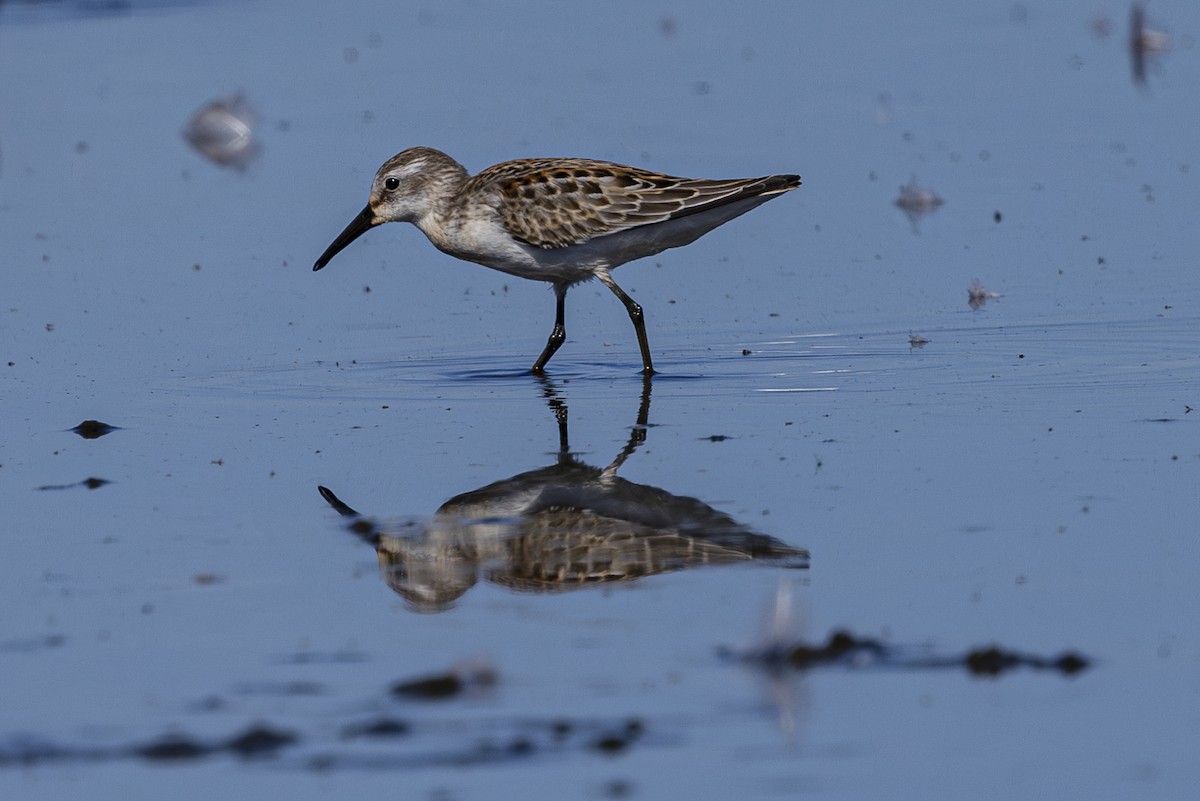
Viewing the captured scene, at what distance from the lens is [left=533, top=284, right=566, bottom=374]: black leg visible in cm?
1149

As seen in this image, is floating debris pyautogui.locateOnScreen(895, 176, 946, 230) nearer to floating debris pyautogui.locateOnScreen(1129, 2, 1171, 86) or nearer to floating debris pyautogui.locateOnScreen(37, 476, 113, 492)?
floating debris pyautogui.locateOnScreen(1129, 2, 1171, 86)

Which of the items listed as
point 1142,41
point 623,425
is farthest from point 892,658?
point 1142,41

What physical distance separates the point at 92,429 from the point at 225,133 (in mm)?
7411

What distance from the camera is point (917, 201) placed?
14531 millimetres

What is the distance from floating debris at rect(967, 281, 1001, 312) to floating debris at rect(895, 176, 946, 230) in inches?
70.0

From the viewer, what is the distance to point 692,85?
18141 mm

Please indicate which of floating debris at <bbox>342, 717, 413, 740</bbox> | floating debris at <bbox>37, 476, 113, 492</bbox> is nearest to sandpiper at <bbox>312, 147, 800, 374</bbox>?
floating debris at <bbox>37, 476, 113, 492</bbox>

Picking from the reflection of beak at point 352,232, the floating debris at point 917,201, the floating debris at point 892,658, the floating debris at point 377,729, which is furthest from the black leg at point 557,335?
the floating debris at point 377,729

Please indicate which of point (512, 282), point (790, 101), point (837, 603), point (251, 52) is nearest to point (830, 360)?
point (512, 282)

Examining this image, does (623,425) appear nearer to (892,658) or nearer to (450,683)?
(892,658)

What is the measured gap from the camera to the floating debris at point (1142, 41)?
18594mm

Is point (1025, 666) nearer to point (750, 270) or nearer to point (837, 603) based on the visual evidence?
point (837, 603)

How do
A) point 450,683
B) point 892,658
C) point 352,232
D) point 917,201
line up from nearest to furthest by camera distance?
1. point 450,683
2. point 892,658
3. point 352,232
4. point 917,201

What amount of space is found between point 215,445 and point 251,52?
10.9 meters
